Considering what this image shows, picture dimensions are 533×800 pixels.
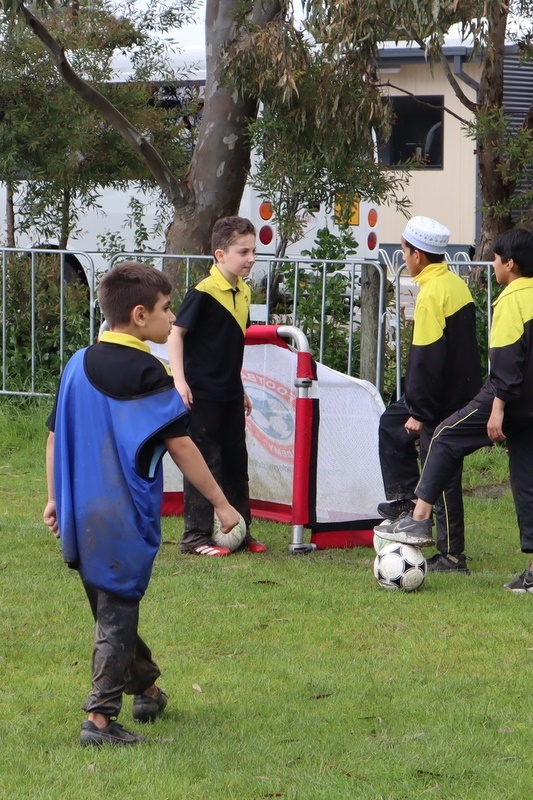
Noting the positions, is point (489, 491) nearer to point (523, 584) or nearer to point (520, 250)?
point (523, 584)

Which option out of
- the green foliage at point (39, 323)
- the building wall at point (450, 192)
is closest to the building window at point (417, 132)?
the building wall at point (450, 192)

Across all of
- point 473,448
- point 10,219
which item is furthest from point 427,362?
point 10,219

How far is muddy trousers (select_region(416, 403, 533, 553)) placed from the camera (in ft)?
20.3

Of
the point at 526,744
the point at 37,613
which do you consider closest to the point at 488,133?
the point at 37,613

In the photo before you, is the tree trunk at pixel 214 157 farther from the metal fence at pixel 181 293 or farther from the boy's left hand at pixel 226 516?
the boy's left hand at pixel 226 516

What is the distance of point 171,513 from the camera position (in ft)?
26.5

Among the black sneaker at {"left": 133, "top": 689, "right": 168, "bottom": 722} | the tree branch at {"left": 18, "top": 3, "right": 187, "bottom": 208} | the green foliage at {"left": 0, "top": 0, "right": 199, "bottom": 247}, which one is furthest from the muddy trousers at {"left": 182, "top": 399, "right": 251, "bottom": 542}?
the green foliage at {"left": 0, "top": 0, "right": 199, "bottom": 247}

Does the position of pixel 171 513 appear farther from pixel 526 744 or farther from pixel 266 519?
pixel 526 744

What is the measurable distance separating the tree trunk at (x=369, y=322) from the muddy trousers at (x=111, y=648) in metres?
5.44

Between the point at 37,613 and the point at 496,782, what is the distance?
2.60 m

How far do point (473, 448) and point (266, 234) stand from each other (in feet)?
27.0

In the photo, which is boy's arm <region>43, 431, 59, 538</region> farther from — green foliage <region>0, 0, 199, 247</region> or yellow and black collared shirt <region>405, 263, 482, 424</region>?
green foliage <region>0, 0, 199, 247</region>

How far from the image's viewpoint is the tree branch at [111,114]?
1027 cm

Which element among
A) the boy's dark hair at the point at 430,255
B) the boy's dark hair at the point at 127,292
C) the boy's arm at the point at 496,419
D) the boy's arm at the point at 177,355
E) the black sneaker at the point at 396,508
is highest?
the boy's dark hair at the point at 430,255
